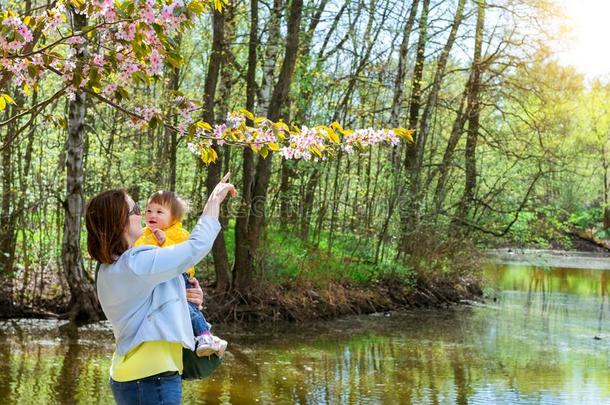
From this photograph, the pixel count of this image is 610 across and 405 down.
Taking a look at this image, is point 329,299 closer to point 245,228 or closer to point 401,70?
point 245,228

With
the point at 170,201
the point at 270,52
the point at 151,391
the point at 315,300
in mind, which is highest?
the point at 270,52

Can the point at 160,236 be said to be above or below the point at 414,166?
below

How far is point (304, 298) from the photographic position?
40.5 feet

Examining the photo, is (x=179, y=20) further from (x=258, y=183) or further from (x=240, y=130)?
(x=258, y=183)

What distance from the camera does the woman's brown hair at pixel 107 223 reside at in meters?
2.57

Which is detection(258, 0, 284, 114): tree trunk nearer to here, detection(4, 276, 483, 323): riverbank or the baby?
detection(4, 276, 483, 323): riverbank

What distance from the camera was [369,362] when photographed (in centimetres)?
947

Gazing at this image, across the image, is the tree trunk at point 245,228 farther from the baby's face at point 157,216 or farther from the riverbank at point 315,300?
the baby's face at point 157,216

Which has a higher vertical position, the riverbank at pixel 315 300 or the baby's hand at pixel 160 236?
the baby's hand at pixel 160 236

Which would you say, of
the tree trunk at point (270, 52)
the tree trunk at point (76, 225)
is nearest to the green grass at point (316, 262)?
the tree trunk at point (270, 52)

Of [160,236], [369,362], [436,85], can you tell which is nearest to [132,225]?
[160,236]

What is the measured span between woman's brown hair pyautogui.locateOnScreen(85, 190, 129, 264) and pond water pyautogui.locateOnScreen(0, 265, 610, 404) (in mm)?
4521

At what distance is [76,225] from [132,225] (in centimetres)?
767

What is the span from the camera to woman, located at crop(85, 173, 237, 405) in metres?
2.54
